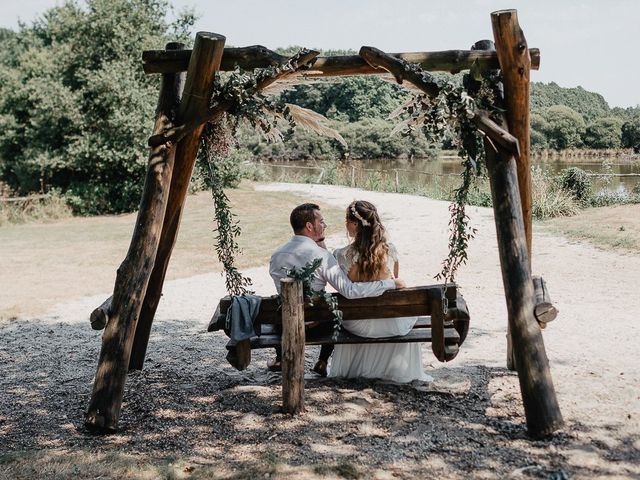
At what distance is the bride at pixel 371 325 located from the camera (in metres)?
5.28

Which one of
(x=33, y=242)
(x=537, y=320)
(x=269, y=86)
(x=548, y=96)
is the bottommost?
(x=33, y=242)

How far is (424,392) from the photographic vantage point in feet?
18.2

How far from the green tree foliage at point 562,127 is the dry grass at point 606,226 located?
2715 cm

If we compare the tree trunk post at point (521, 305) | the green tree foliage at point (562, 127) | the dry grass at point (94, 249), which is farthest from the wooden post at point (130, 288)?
the green tree foliage at point (562, 127)

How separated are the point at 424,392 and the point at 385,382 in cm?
37

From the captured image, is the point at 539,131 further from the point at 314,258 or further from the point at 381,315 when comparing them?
the point at 381,315

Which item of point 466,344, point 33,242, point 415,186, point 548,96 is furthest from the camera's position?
point 548,96

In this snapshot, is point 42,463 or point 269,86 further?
point 269,86

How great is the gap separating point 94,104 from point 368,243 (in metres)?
20.9

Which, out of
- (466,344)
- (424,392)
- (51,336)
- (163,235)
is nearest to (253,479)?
(424,392)

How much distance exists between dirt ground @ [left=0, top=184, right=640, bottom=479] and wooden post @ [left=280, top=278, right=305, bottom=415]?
14 cm

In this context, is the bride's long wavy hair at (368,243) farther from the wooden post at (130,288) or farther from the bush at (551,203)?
the bush at (551,203)

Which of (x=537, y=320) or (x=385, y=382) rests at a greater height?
(x=537, y=320)

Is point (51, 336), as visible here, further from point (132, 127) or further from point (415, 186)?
point (415, 186)
